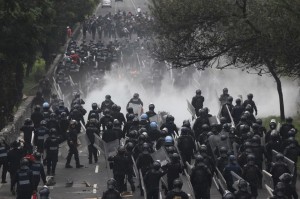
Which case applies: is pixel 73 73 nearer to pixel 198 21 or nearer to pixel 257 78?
pixel 257 78

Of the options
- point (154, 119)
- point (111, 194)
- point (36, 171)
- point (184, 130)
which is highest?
point (154, 119)

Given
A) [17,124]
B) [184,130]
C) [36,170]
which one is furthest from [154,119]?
[36,170]

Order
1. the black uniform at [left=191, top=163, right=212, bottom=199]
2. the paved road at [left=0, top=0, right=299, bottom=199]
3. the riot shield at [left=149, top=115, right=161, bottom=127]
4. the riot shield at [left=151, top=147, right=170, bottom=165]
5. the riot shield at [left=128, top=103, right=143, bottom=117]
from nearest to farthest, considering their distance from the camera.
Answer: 1. the black uniform at [left=191, top=163, right=212, bottom=199]
2. the riot shield at [left=151, top=147, right=170, bottom=165]
3. the paved road at [left=0, top=0, right=299, bottom=199]
4. the riot shield at [left=149, top=115, right=161, bottom=127]
5. the riot shield at [left=128, top=103, right=143, bottom=117]

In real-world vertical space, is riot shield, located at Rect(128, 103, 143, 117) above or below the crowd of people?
above

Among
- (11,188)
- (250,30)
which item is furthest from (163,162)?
(250,30)

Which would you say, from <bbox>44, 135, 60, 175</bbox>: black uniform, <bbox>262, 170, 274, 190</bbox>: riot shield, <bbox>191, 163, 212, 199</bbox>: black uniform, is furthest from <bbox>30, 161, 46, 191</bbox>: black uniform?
<bbox>262, 170, 274, 190</bbox>: riot shield

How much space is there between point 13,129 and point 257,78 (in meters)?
19.9

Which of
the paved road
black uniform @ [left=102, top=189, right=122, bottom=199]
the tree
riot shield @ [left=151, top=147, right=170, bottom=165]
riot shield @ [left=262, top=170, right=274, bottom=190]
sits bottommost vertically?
the paved road

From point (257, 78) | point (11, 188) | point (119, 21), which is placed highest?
point (119, 21)

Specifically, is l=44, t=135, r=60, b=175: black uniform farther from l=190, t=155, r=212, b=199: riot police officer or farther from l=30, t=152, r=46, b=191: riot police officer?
l=190, t=155, r=212, b=199: riot police officer

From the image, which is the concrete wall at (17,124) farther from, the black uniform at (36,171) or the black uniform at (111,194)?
the black uniform at (111,194)

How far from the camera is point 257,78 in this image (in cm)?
5103

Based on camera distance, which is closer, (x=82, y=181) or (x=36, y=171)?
(x=36, y=171)

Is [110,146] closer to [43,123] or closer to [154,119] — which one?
[43,123]
